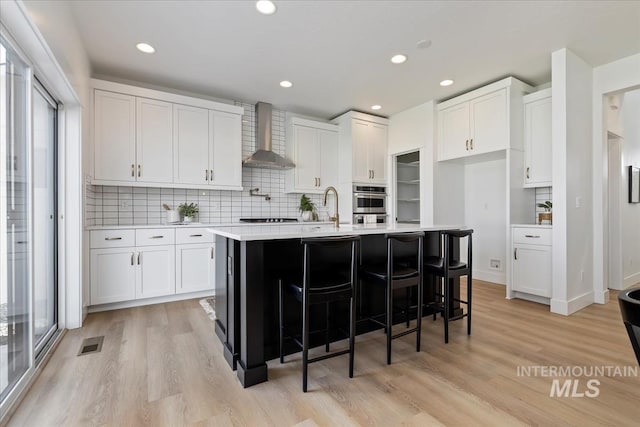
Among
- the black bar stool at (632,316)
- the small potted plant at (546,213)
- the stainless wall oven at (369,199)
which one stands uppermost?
the stainless wall oven at (369,199)

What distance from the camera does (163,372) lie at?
2.07 metres

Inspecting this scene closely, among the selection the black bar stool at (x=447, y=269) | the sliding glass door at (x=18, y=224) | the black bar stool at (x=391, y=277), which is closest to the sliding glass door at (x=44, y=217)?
the sliding glass door at (x=18, y=224)

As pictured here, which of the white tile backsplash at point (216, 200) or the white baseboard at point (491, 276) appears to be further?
the white baseboard at point (491, 276)

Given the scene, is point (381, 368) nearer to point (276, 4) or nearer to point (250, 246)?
point (250, 246)

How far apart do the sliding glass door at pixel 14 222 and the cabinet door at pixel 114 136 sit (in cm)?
162

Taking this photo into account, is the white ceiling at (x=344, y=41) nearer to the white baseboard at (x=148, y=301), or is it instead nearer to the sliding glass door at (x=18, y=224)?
the sliding glass door at (x=18, y=224)

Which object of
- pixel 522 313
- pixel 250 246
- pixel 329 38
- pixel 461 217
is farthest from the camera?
pixel 461 217

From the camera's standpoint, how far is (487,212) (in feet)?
15.3

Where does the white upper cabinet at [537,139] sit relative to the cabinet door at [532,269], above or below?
above

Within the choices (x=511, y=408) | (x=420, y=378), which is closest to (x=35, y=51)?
(x=420, y=378)

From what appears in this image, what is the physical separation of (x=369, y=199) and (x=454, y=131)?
1645 mm

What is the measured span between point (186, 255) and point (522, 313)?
3869mm

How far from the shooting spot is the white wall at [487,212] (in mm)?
4473

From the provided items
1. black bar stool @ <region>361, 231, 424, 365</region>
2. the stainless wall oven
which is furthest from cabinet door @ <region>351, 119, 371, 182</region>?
black bar stool @ <region>361, 231, 424, 365</region>
